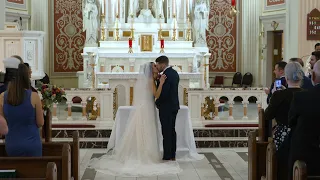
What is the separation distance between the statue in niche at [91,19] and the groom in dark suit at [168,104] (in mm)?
8981

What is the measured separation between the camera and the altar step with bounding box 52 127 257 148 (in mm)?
10477

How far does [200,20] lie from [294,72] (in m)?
12.0

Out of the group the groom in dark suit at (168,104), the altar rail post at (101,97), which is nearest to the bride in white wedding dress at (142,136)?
the groom in dark suit at (168,104)

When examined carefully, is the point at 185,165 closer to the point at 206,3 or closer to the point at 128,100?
the point at 128,100

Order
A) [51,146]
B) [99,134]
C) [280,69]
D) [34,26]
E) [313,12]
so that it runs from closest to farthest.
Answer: [51,146]
[280,69]
[99,134]
[313,12]
[34,26]

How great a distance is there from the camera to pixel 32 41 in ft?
38.6

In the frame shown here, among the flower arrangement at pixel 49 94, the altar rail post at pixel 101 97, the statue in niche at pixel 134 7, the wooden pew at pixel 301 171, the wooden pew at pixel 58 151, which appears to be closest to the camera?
the wooden pew at pixel 301 171

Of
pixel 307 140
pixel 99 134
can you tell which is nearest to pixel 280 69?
pixel 307 140

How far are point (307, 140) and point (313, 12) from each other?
8.91 m

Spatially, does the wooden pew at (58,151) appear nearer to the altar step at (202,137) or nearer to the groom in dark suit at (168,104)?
the groom in dark suit at (168,104)

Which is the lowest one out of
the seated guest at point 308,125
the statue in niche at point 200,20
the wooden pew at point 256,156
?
the wooden pew at point 256,156

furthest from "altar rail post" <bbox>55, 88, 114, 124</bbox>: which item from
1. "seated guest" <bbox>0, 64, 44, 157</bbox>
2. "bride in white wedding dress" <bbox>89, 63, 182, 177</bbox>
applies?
"seated guest" <bbox>0, 64, 44, 157</bbox>

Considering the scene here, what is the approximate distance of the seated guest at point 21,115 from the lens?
522 cm

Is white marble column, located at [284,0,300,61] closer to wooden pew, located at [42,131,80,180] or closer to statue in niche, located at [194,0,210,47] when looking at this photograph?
statue in niche, located at [194,0,210,47]
